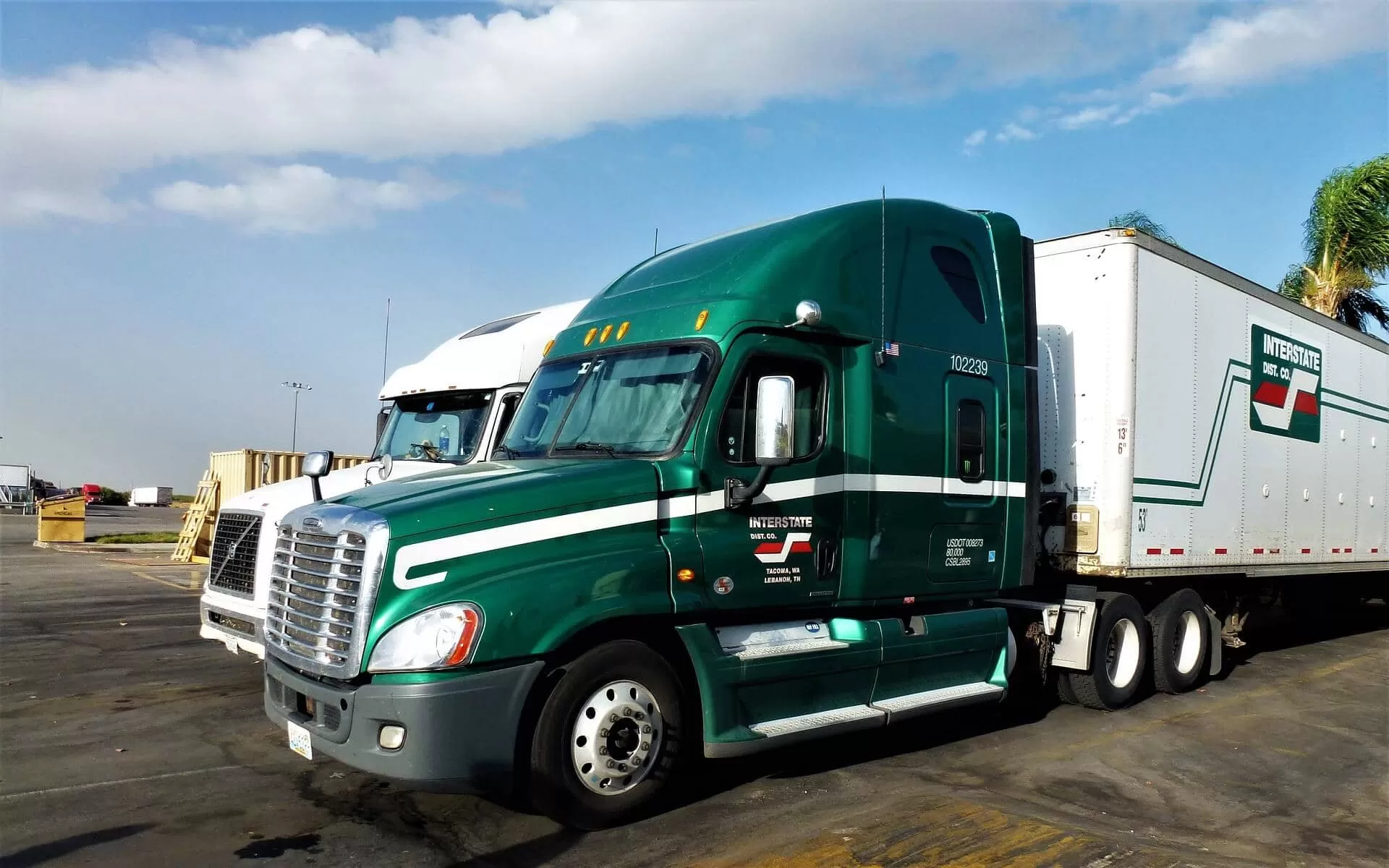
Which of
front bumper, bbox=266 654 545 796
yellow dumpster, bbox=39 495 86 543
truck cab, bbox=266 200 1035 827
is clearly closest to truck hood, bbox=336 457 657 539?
truck cab, bbox=266 200 1035 827

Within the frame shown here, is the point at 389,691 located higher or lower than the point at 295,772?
higher

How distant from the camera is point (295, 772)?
21.2ft

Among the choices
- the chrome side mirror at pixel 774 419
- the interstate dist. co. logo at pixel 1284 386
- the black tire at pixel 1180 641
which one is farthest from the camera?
the interstate dist. co. logo at pixel 1284 386

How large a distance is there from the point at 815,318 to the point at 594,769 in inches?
114

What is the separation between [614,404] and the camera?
6453 millimetres

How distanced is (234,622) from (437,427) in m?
2.72

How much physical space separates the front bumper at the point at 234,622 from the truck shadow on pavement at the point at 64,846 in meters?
2.69

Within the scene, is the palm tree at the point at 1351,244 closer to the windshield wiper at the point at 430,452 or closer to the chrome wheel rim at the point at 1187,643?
the chrome wheel rim at the point at 1187,643

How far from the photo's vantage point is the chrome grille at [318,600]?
5.15 m

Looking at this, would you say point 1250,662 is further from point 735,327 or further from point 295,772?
point 295,772

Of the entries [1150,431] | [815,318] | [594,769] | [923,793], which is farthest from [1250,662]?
[594,769]

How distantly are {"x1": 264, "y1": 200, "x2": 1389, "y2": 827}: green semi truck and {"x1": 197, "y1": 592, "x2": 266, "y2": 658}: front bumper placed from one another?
5.60 ft

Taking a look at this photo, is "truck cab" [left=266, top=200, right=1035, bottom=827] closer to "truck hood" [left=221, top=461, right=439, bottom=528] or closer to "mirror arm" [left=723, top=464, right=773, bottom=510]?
"mirror arm" [left=723, top=464, right=773, bottom=510]

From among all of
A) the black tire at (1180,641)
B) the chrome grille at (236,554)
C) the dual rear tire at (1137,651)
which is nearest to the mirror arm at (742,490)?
the dual rear tire at (1137,651)
